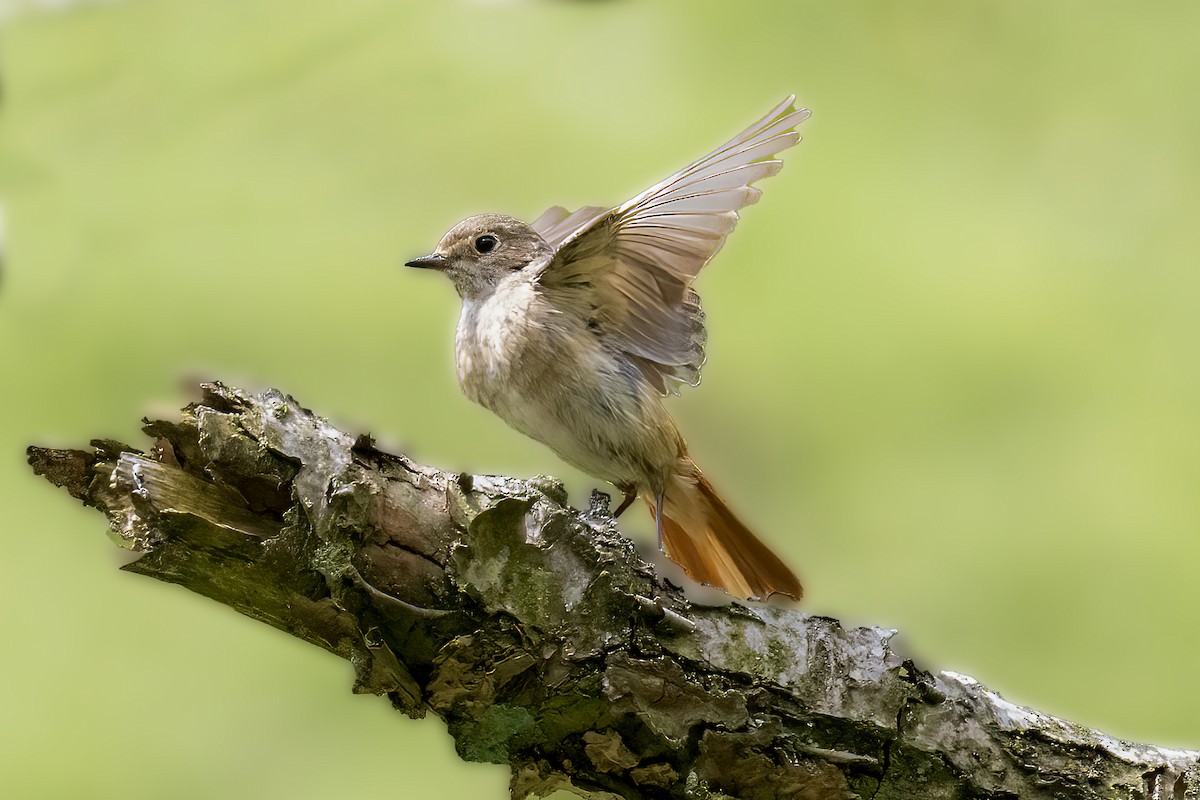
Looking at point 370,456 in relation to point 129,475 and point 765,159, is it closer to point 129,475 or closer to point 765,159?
point 129,475

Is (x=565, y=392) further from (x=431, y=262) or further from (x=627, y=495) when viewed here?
(x=431, y=262)

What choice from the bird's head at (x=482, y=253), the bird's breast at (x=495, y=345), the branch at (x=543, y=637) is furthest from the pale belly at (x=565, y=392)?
the branch at (x=543, y=637)

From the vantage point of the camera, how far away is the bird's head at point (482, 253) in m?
2.44

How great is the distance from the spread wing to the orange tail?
22 centimetres

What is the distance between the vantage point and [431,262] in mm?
2475

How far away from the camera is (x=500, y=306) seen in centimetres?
224

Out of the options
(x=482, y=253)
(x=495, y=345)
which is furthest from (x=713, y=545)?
(x=482, y=253)

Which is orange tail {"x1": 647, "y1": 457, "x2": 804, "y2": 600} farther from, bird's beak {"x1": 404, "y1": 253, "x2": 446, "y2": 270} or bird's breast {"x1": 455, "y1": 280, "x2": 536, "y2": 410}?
bird's beak {"x1": 404, "y1": 253, "x2": 446, "y2": 270}

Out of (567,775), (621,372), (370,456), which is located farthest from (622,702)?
(621,372)

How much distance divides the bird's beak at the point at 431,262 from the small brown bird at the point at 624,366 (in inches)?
8.3

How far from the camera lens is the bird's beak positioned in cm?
247

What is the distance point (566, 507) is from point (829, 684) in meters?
0.46

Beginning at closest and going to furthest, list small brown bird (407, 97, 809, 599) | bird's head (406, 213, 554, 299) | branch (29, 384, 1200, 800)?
branch (29, 384, 1200, 800) < small brown bird (407, 97, 809, 599) < bird's head (406, 213, 554, 299)

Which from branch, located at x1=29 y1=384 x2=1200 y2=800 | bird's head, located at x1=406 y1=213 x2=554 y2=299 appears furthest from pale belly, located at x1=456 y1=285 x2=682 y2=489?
branch, located at x1=29 y1=384 x2=1200 y2=800
